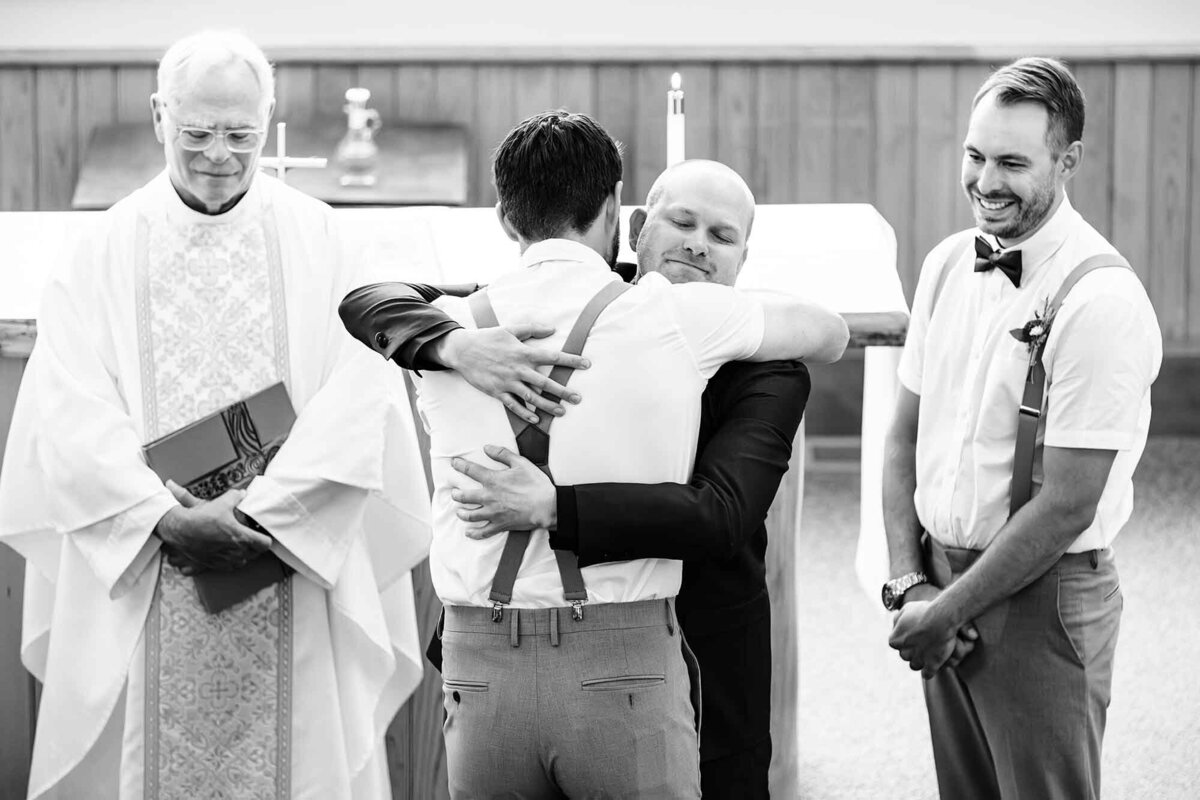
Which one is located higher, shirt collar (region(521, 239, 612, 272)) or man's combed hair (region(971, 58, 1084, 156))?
man's combed hair (region(971, 58, 1084, 156))

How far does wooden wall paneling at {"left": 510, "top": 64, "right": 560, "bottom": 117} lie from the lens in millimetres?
5664

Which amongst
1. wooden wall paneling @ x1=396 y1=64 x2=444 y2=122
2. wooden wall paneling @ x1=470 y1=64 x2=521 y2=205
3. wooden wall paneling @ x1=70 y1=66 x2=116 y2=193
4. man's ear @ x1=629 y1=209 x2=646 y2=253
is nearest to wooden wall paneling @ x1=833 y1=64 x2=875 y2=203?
wooden wall paneling @ x1=470 y1=64 x2=521 y2=205

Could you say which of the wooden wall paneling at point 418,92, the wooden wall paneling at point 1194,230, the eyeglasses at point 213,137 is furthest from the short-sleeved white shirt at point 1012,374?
the wooden wall paneling at point 1194,230

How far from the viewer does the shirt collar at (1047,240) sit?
6.82 feet

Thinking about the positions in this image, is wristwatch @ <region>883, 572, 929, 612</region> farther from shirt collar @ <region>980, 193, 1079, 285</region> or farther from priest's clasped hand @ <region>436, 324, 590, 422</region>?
priest's clasped hand @ <region>436, 324, 590, 422</region>

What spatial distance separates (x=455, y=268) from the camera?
2.80 m

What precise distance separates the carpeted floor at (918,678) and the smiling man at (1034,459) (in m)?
0.96

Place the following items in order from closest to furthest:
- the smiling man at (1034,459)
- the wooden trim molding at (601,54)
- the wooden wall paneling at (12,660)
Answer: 1. the smiling man at (1034,459)
2. the wooden wall paneling at (12,660)
3. the wooden trim molding at (601,54)

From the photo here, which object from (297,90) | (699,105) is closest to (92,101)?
(297,90)

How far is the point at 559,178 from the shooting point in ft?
5.25

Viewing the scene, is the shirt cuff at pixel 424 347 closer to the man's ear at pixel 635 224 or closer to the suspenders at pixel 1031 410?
the man's ear at pixel 635 224

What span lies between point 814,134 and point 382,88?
1673 mm

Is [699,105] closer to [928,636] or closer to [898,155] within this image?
[898,155]

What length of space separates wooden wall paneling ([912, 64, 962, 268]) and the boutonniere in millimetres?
3727
